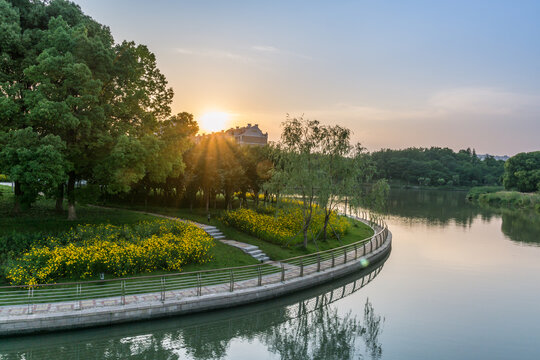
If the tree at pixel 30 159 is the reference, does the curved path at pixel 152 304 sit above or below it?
below

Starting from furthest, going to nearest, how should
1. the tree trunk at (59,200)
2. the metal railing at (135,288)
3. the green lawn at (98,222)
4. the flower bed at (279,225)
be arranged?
1. the flower bed at (279,225)
2. the tree trunk at (59,200)
3. the green lawn at (98,222)
4. the metal railing at (135,288)

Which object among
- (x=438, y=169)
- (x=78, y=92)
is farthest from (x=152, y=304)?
(x=438, y=169)

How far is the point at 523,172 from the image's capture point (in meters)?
92.8

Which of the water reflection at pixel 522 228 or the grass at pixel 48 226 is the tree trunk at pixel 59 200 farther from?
the water reflection at pixel 522 228

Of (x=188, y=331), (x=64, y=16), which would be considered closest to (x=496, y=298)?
(x=188, y=331)

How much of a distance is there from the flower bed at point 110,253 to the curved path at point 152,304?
223cm

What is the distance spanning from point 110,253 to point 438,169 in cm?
13576

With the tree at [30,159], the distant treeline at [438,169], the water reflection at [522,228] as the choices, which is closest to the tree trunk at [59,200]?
the tree at [30,159]

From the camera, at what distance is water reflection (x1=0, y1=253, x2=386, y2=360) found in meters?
11.5

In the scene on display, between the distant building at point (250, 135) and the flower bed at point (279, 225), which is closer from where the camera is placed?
the flower bed at point (279, 225)

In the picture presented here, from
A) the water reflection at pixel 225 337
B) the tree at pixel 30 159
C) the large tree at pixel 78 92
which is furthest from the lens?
the large tree at pixel 78 92

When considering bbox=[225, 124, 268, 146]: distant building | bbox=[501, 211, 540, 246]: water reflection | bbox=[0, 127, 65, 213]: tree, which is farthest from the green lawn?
bbox=[225, 124, 268, 146]: distant building

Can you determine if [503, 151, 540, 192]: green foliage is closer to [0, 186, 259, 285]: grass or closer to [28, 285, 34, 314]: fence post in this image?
[0, 186, 259, 285]: grass

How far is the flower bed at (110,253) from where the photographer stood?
14883 mm
